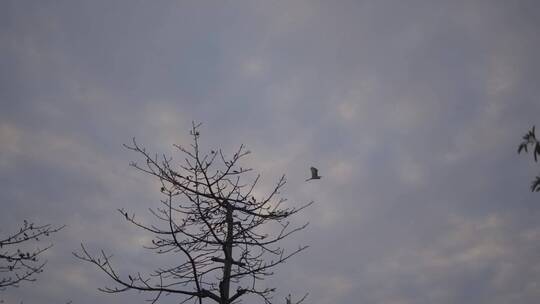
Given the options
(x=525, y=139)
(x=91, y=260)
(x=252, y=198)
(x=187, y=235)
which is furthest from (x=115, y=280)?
(x=525, y=139)

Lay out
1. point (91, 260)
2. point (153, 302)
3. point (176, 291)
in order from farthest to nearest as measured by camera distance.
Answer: point (153, 302) → point (176, 291) → point (91, 260)

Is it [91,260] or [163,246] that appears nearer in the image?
[91,260]

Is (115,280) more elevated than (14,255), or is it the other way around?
(14,255)

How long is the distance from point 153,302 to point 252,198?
214 cm

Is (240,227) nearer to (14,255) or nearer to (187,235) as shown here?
(187,235)

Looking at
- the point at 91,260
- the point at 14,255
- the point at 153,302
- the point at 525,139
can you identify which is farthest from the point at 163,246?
the point at 525,139

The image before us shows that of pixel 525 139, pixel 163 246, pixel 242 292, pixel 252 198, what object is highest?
pixel 525 139

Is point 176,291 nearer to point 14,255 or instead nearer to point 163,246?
point 163,246

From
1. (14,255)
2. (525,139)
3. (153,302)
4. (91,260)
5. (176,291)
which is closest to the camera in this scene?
(91,260)

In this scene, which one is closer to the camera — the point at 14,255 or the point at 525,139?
the point at 525,139

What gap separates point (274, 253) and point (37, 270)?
628 cm

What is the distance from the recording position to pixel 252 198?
614 cm

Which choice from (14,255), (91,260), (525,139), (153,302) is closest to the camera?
(91,260)

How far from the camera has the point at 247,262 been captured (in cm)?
600
